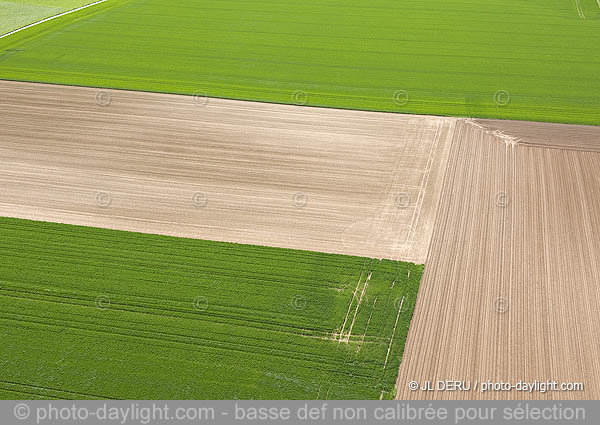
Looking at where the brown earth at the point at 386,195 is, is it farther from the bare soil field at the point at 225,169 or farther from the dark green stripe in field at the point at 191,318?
the dark green stripe in field at the point at 191,318

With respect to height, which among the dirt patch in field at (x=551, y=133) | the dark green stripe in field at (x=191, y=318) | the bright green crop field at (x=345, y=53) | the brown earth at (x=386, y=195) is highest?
the bright green crop field at (x=345, y=53)

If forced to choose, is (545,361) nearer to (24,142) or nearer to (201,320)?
Answer: (201,320)

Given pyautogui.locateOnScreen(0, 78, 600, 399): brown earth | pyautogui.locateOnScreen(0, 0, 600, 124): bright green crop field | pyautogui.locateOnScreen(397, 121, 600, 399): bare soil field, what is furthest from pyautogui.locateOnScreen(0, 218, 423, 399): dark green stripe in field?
pyautogui.locateOnScreen(0, 0, 600, 124): bright green crop field

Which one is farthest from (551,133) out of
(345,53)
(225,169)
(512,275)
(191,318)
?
(191,318)

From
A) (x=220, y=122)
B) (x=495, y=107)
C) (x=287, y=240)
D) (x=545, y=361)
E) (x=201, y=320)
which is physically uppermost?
(x=495, y=107)

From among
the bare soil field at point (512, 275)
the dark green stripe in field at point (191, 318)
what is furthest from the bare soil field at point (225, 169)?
the bare soil field at point (512, 275)

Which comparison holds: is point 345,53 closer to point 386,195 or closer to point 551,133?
point 551,133
